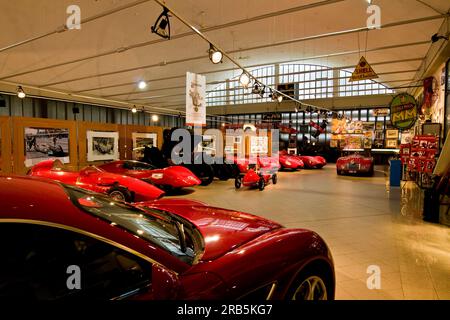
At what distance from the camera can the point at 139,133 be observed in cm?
1339

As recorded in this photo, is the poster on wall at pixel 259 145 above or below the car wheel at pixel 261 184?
above

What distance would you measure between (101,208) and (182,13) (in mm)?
6516

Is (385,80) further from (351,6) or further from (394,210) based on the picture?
(394,210)

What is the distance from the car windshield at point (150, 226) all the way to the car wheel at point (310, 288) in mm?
603

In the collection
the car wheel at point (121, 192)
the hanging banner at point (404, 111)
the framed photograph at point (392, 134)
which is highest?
the hanging banner at point (404, 111)

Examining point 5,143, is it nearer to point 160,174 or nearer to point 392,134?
point 160,174

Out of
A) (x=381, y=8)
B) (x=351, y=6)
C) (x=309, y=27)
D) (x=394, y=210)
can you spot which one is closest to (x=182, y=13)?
(x=309, y=27)

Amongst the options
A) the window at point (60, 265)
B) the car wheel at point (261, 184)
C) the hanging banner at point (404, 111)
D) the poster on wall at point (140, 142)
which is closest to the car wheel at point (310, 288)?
the window at point (60, 265)

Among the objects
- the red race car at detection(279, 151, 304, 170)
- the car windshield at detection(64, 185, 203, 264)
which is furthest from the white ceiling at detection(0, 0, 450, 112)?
the car windshield at detection(64, 185, 203, 264)

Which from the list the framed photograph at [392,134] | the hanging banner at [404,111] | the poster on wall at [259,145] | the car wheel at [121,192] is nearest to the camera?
the car wheel at [121,192]

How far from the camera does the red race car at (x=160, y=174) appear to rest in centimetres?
672

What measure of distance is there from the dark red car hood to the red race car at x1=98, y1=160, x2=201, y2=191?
13.6 ft

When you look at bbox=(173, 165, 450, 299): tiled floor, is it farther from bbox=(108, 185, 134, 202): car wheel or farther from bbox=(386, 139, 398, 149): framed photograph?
bbox=(386, 139, 398, 149): framed photograph

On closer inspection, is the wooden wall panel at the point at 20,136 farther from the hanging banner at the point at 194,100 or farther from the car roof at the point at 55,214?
the car roof at the point at 55,214
